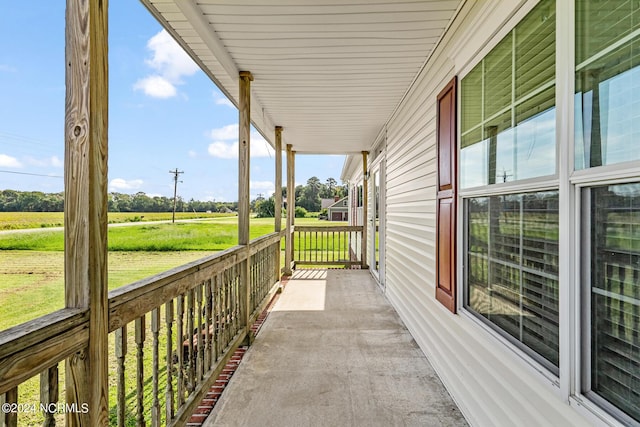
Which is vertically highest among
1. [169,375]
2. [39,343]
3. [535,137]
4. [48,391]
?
[535,137]

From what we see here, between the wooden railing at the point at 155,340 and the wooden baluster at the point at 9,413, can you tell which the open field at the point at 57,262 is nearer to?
the wooden railing at the point at 155,340

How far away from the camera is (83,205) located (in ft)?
4.13

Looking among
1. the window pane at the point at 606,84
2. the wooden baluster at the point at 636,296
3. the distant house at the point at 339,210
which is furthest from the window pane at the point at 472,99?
the distant house at the point at 339,210

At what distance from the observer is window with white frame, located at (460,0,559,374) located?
58.1 inches

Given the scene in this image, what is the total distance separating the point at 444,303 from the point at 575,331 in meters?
1.46

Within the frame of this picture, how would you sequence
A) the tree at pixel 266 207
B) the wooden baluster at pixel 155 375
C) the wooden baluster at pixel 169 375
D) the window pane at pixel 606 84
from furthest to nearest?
the tree at pixel 266 207 < the wooden baluster at pixel 169 375 < the wooden baluster at pixel 155 375 < the window pane at pixel 606 84

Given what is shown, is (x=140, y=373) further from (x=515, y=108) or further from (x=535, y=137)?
(x=515, y=108)

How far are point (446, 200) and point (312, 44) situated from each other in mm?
1624

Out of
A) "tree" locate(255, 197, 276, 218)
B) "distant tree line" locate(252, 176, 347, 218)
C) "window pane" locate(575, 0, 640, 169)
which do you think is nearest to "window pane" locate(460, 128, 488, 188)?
"window pane" locate(575, 0, 640, 169)

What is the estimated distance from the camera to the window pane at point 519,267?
1457 mm

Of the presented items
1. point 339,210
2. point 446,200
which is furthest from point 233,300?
point 339,210

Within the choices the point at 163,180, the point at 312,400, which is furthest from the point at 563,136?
the point at 312,400

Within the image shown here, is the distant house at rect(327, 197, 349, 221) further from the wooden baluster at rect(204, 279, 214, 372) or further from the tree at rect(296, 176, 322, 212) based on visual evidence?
the wooden baluster at rect(204, 279, 214, 372)

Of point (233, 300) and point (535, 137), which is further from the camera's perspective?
point (233, 300)
